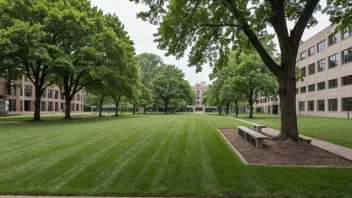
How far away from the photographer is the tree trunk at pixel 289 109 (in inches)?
405

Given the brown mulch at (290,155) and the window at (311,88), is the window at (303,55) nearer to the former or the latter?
the window at (311,88)

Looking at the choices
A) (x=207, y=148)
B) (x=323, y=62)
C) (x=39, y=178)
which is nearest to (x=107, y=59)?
A: (x=207, y=148)

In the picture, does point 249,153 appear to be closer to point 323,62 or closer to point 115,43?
point 115,43

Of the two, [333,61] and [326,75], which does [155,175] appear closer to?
[333,61]

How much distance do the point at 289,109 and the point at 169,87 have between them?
190 feet

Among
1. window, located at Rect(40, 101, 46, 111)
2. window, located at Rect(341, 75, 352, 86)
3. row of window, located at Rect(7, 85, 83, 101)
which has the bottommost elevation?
window, located at Rect(40, 101, 46, 111)

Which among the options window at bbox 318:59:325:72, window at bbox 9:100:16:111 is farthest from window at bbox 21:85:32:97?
window at bbox 318:59:325:72

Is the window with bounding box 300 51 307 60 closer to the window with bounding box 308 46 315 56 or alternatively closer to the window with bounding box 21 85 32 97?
the window with bounding box 308 46 315 56

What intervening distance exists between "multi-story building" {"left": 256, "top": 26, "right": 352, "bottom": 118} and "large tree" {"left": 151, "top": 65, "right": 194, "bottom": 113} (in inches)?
1129

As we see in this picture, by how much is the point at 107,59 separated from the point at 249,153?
24.3 metres

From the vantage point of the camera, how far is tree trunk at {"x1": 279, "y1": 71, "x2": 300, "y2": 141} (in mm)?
10281

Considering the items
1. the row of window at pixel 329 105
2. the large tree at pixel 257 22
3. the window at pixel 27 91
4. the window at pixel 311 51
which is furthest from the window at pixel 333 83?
the window at pixel 27 91

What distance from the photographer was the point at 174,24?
414 inches

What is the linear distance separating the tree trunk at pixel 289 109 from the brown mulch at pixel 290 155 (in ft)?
1.48
